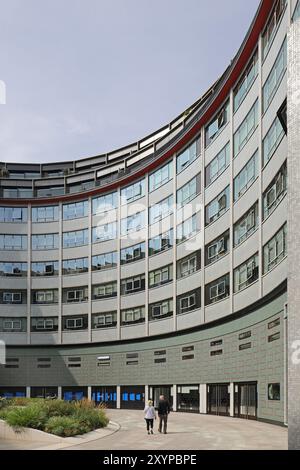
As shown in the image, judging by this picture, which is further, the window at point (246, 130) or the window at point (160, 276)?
the window at point (160, 276)

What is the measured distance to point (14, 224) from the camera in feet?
235

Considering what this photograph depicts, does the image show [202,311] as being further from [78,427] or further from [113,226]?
[78,427]

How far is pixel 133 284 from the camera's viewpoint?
62.8m

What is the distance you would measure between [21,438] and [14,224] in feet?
149

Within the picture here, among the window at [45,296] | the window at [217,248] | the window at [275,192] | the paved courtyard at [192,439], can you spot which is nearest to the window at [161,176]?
the window at [217,248]

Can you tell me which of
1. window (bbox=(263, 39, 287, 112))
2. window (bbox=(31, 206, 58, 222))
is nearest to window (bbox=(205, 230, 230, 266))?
window (bbox=(263, 39, 287, 112))

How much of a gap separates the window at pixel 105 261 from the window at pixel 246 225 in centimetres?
2204

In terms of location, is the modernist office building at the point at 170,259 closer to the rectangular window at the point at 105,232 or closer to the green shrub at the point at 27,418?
the rectangular window at the point at 105,232

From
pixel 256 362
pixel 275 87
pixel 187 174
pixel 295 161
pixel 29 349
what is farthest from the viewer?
pixel 29 349

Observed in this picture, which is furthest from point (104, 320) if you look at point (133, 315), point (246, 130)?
point (246, 130)

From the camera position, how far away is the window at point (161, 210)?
2266 inches

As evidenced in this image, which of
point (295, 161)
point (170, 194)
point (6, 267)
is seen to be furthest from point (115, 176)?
point (295, 161)

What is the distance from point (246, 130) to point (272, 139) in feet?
20.5

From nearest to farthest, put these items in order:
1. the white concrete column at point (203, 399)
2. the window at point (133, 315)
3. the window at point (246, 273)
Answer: the window at point (246, 273) < the white concrete column at point (203, 399) < the window at point (133, 315)
